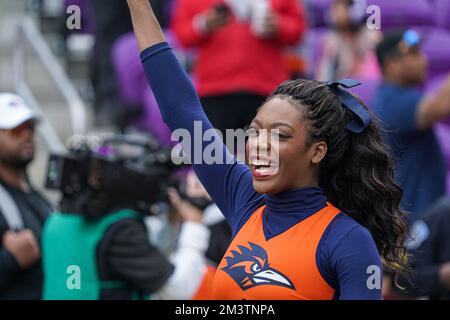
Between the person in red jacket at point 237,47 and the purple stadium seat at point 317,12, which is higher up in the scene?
the purple stadium seat at point 317,12

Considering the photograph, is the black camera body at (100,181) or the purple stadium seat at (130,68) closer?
the black camera body at (100,181)

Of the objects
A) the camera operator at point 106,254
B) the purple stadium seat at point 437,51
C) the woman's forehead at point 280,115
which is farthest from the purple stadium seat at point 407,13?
the woman's forehead at point 280,115

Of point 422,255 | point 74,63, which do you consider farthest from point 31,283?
point 74,63

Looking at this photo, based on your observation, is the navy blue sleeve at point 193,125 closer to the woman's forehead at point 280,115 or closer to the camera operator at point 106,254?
the woman's forehead at point 280,115

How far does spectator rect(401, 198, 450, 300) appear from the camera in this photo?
195 inches

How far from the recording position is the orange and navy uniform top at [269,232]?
2604 millimetres

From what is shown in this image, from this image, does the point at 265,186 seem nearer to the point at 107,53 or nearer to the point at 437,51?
the point at 437,51

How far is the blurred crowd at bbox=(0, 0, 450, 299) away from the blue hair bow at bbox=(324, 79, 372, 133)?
294mm

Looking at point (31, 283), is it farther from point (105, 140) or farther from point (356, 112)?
point (356, 112)

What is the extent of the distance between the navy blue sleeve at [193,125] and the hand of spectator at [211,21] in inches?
147

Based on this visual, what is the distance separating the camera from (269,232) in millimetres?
2756

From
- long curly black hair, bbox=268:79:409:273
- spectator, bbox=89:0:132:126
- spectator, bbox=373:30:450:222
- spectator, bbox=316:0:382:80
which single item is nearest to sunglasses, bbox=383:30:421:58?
spectator, bbox=373:30:450:222

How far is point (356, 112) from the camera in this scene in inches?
109

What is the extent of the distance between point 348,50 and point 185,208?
2.83 m
